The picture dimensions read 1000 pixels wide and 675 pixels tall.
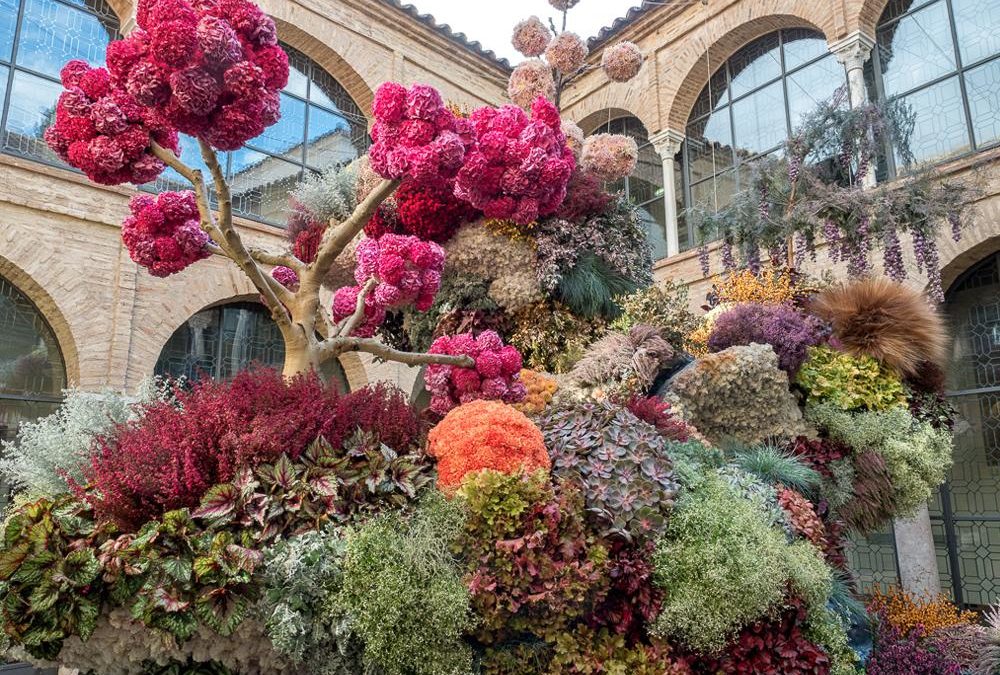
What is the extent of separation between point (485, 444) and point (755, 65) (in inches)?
426

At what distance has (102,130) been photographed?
238cm

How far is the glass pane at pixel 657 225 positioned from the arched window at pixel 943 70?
12.5 feet

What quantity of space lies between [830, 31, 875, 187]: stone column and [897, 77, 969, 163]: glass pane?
713 millimetres

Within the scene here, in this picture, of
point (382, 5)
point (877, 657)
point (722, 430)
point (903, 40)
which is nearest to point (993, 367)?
point (903, 40)

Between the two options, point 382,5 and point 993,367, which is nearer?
point 993,367

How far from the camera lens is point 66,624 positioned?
210 cm

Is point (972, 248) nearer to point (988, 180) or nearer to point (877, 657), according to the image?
point (988, 180)

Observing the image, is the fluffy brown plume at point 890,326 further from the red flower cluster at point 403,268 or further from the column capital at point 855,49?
the column capital at point 855,49

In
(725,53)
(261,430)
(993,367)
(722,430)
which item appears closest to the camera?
(261,430)

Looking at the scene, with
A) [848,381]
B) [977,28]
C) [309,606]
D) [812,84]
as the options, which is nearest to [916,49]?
[977,28]

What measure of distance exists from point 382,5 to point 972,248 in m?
9.43

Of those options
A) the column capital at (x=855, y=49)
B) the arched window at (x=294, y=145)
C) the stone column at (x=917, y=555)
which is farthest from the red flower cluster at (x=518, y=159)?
the column capital at (x=855, y=49)

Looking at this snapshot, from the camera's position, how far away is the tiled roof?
11586 mm

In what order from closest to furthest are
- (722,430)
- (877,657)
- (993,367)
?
(722,430), (877,657), (993,367)
